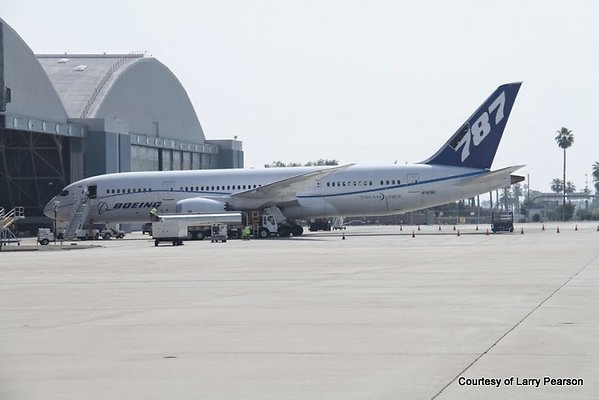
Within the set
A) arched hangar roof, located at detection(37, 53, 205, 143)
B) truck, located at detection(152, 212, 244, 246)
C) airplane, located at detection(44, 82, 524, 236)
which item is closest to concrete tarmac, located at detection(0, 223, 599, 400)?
truck, located at detection(152, 212, 244, 246)

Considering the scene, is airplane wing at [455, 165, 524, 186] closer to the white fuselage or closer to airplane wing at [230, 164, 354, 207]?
the white fuselage

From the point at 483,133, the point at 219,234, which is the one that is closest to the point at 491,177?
the point at 483,133

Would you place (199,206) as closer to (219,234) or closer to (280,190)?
(280,190)

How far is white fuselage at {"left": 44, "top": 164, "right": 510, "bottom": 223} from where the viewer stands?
57500 mm

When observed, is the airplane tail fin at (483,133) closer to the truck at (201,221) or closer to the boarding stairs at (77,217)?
the truck at (201,221)

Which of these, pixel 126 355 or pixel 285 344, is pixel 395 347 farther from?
pixel 126 355

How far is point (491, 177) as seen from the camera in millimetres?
56562

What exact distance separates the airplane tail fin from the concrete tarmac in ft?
96.6

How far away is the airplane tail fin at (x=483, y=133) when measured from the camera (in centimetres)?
5738

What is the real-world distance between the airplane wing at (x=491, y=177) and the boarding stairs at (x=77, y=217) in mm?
22264

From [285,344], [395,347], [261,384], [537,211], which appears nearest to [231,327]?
[285,344]

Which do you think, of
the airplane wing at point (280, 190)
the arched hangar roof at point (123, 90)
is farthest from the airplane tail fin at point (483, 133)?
the arched hangar roof at point (123, 90)

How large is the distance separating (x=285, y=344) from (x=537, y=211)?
140726 mm

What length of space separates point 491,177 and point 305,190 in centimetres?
1054
